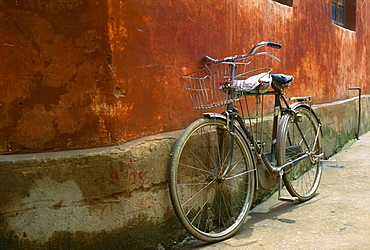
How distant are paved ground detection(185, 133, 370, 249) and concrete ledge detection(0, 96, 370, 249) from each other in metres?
0.49

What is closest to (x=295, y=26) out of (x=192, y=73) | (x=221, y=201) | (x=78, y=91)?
(x=192, y=73)

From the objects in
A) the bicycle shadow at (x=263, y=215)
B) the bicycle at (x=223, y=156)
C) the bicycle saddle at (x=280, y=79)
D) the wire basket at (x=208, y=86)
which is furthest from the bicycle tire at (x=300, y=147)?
the wire basket at (x=208, y=86)

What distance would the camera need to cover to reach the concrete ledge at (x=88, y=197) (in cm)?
238

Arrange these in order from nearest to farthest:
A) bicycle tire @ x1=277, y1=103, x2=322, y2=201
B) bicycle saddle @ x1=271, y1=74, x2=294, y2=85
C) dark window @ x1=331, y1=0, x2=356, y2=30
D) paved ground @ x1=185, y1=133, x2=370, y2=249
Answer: paved ground @ x1=185, y1=133, x2=370, y2=249 → bicycle saddle @ x1=271, y1=74, x2=294, y2=85 → bicycle tire @ x1=277, y1=103, x2=322, y2=201 → dark window @ x1=331, y1=0, x2=356, y2=30

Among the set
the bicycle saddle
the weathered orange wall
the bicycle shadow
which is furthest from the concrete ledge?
the bicycle saddle

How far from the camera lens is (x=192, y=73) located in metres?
3.24

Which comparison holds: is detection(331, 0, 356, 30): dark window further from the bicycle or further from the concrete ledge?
the concrete ledge

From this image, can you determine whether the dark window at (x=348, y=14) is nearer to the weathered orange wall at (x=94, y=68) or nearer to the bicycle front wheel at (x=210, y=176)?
the weathered orange wall at (x=94, y=68)

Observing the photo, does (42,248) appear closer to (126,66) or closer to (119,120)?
(119,120)

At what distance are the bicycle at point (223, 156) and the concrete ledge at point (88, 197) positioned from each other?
0.19m

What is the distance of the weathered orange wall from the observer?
2.47m

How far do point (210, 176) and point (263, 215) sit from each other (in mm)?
913

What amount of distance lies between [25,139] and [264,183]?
1.97 m

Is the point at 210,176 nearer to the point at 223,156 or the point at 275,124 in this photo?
the point at 223,156
